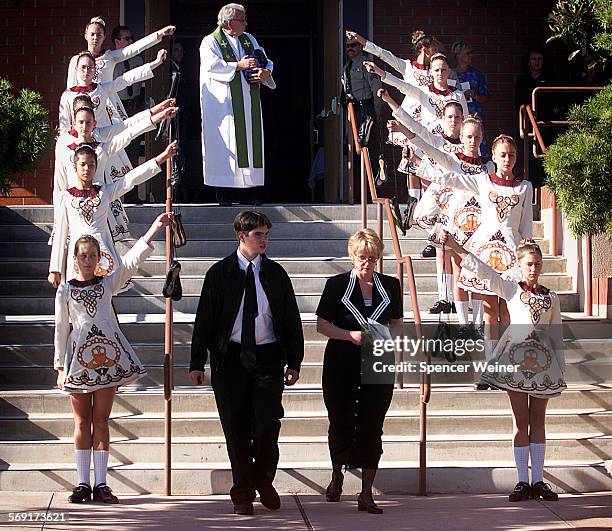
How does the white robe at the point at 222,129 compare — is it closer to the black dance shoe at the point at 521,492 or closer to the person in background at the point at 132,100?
the person in background at the point at 132,100

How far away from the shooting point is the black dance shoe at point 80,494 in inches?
284

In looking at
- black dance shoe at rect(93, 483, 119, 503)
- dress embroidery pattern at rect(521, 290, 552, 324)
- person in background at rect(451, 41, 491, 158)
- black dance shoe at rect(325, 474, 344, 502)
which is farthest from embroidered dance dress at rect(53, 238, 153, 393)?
person in background at rect(451, 41, 491, 158)

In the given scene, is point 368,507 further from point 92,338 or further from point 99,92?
point 99,92

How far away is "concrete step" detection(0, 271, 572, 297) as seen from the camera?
10.0m

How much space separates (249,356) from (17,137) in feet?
10.8

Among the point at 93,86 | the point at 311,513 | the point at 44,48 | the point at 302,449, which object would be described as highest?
the point at 44,48

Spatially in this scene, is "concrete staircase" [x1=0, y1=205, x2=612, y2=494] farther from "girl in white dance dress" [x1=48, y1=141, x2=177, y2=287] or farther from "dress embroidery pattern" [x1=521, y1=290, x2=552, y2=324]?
"dress embroidery pattern" [x1=521, y1=290, x2=552, y2=324]

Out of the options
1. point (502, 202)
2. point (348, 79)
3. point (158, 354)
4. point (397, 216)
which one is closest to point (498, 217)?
point (502, 202)

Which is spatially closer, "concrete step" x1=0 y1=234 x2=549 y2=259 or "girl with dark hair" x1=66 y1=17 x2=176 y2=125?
"girl with dark hair" x1=66 y1=17 x2=176 y2=125

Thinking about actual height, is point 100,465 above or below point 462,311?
below

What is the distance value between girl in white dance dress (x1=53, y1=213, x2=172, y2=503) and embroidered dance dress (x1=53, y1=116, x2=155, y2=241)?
1519 millimetres

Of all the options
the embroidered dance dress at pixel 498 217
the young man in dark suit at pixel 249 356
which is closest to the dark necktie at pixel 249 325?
the young man in dark suit at pixel 249 356

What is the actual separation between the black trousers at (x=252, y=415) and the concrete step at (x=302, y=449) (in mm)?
806

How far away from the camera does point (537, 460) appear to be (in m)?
7.39
